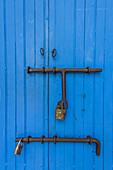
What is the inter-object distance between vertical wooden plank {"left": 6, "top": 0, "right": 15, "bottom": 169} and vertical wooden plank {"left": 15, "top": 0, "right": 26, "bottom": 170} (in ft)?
0.09

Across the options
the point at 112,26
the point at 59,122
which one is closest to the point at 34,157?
the point at 59,122

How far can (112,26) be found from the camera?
0.78 m

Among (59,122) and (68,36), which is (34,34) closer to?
(68,36)

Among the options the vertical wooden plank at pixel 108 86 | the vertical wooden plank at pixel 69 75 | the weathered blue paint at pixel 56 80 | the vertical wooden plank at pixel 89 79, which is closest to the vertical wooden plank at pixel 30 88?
the weathered blue paint at pixel 56 80

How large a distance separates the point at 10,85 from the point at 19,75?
0.10 metres

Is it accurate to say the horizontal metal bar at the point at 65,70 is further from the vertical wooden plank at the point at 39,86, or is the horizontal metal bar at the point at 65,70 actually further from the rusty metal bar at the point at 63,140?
the rusty metal bar at the point at 63,140

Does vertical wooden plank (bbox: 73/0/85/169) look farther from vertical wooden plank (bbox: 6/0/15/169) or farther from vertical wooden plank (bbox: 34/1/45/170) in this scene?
vertical wooden plank (bbox: 6/0/15/169)

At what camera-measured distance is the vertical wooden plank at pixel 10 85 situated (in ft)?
2.62

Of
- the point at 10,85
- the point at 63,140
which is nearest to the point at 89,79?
the point at 63,140

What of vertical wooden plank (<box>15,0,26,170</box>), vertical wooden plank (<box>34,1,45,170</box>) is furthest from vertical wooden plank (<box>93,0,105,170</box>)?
vertical wooden plank (<box>15,0,26,170</box>)

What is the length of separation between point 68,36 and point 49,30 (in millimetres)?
147

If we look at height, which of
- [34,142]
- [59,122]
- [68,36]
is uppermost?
[68,36]

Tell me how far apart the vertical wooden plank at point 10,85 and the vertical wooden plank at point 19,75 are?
0.09 ft

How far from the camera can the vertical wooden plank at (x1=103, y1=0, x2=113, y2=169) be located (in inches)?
30.7
